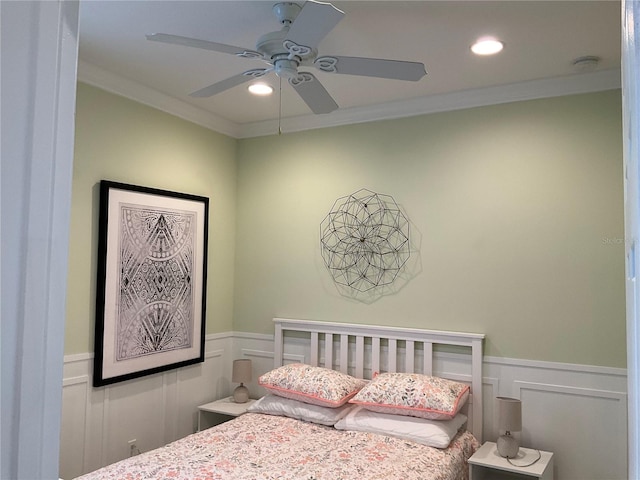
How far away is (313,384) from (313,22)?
223 centimetres

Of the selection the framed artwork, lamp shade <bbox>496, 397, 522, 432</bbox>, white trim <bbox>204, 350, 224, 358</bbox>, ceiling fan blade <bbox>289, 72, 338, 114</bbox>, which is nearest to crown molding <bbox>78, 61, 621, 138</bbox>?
ceiling fan blade <bbox>289, 72, 338, 114</bbox>

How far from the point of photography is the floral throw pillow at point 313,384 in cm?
319

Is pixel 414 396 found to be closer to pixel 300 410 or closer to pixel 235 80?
pixel 300 410

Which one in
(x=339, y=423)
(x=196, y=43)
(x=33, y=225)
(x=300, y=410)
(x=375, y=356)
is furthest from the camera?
(x=375, y=356)

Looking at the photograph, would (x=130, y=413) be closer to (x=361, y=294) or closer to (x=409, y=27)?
(x=361, y=294)

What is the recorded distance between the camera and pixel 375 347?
356 centimetres

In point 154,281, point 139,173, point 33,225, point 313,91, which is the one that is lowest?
point 154,281

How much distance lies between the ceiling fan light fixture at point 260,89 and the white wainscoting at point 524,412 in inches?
76.7

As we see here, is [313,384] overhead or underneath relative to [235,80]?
underneath

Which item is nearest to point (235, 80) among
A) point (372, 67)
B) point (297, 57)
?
point (297, 57)

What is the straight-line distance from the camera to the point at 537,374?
3.11m

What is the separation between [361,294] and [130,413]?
173cm

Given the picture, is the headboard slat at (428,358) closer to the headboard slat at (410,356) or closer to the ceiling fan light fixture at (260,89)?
the headboard slat at (410,356)

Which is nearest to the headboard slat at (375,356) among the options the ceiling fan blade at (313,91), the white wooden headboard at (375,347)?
the white wooden headboard at (375,347)
